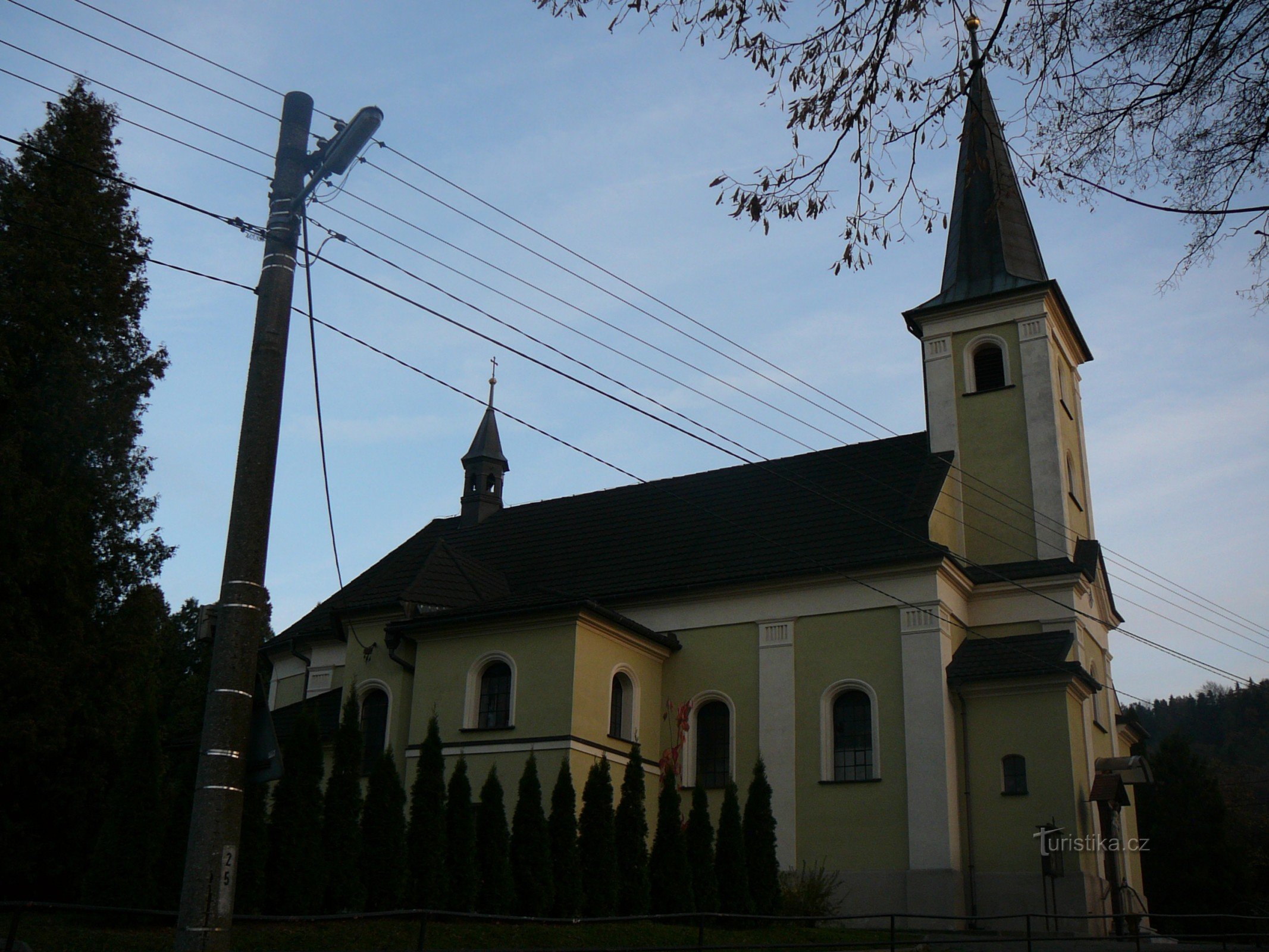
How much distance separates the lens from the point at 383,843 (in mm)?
14484

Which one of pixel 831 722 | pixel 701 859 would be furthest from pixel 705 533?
pixel 701 859

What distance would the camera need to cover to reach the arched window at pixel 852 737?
2134 centimetres

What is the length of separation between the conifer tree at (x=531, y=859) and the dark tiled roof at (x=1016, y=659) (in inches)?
347

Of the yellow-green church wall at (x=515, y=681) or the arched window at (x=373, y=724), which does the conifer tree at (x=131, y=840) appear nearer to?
the yellow-green church wall at (x=515, y=681)

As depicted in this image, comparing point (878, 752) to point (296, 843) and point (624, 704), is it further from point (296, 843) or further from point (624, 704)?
point (296, 843)

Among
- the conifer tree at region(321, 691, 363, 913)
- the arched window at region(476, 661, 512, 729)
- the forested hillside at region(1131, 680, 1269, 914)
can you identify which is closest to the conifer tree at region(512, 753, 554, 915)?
the conifer tree at region(321, 691, 363, 913)

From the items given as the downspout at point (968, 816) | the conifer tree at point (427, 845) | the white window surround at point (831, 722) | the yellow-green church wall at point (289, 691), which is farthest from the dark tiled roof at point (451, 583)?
the downspout at point (968, 816)

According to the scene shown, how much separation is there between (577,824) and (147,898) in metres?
5.90

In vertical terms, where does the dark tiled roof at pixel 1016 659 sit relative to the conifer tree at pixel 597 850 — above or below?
above

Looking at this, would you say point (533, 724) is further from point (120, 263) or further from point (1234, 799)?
point (1234, 799)

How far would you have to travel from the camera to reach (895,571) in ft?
71.7

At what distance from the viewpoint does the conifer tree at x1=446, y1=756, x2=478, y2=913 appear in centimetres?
1477

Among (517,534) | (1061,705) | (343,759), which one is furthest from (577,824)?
(517,534)

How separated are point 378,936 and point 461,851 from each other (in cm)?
262
